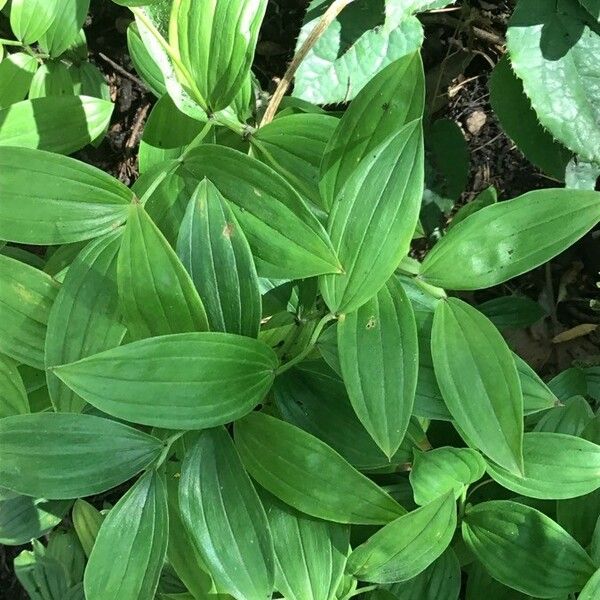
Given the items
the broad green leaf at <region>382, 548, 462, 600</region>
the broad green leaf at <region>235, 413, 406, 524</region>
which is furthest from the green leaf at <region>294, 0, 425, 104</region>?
the broad green leaf at <region>382, 548, 462, 600</region>

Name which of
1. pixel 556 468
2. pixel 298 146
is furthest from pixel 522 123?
pixel 556 468

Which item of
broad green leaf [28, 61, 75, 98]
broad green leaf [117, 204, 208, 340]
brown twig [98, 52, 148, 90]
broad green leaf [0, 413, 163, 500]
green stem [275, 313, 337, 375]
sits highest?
broad green leaf [28, 61, 75, 98]

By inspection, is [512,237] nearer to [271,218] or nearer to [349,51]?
[271,218]

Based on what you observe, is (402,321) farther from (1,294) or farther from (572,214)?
(1,294)

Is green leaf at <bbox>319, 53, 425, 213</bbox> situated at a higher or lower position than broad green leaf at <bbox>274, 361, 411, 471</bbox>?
higher

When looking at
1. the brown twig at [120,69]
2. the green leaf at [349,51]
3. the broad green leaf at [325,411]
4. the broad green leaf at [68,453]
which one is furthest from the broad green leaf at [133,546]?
the brown twig at [120,69]

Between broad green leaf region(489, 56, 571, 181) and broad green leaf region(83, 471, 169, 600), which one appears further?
broad green leaf region(489, 56, 571, 181)

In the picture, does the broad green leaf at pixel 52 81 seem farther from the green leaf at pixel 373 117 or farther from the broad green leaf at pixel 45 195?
the green leaf at pixel 373 117

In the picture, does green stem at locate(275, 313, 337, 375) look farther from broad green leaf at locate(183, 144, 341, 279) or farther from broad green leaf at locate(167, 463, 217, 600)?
broad green leaf at locate(167, 463, 217, 600)
